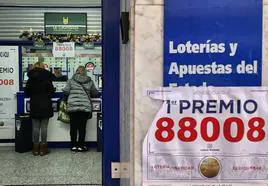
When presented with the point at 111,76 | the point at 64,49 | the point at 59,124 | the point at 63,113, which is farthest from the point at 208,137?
the point at 64,49

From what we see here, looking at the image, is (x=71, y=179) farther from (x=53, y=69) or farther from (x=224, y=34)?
(x=224, y=34)

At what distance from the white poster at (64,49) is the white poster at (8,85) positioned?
0.70 meters

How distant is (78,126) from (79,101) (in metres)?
0.45

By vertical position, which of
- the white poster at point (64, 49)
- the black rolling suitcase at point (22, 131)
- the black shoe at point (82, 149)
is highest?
the white poster at point (64, 49)

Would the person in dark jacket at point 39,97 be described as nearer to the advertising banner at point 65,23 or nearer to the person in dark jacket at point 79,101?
the person in dark jacket at point 79,101

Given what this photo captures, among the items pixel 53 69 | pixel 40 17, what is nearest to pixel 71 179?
pixel 53 69

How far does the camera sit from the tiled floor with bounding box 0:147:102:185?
642cm

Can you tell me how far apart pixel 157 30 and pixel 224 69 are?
0.28 meters

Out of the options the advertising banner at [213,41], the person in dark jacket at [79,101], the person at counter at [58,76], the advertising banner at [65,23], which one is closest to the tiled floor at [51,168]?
the person in dark jacket at [79,101]

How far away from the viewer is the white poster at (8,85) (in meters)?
8.83

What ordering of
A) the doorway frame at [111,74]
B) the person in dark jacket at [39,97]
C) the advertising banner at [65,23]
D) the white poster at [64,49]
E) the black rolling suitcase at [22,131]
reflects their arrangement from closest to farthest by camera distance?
the doorway frame at [111,74] → the person in dark jacket at [39,97] → the black rolling suitcase at [22,131] → the white poster at [64,49] → the advertising banner at [65,23]

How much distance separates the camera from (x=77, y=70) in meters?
8.44

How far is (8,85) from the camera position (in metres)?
8.84

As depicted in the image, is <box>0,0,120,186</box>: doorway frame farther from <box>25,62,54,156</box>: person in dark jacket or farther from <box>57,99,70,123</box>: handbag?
<box>57,99,70,123</box>: handbag
